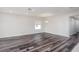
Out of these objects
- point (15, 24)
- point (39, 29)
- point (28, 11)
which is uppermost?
point (28, 11)

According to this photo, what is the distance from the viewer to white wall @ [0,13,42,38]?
5.66ft

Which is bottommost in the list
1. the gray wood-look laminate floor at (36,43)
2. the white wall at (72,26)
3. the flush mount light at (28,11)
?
the gray wood-look laminate floor at (36,43)

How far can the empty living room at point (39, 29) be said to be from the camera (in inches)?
68.4

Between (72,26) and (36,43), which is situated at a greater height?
(72,26)

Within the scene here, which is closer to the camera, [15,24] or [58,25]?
[15,24]

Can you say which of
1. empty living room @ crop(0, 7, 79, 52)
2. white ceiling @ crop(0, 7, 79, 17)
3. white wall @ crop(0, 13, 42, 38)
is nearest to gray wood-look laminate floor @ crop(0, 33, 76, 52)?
empty living room @ crop(0, 7, 79, 52)

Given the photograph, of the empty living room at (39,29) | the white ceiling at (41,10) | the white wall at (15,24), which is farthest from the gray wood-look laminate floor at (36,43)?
the white ceiling at (41,10)

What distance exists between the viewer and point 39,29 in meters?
1.94

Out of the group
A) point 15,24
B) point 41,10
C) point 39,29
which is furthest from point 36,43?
point 41,10

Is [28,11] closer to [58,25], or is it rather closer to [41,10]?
[41,10]

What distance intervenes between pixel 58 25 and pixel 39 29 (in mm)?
467

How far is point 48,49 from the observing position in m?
1.79

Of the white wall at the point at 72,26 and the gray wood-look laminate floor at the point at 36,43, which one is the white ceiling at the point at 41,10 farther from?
the gray wood-look laminate floor at the point at 36,43
